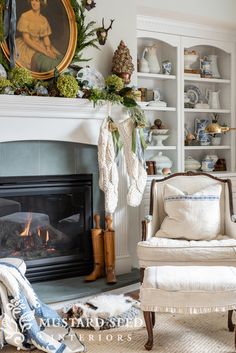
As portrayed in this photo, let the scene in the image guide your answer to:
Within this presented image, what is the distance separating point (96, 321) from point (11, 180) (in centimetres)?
128

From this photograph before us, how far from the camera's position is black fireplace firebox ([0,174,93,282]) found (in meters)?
3.88

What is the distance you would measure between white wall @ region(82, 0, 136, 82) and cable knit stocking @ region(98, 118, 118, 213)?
0.57m

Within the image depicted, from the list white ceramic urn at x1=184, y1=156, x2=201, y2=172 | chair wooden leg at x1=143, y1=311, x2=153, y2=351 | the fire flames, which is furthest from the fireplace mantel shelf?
chair wooden leg at x1=143, y1=311, x2=153, y2=351

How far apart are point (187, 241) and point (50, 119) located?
4.69ft

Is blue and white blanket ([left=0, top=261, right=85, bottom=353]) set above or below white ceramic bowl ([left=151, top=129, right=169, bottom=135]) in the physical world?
below

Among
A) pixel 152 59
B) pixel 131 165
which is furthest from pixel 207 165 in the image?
pixel 131 165

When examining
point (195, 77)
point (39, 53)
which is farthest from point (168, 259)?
point (195, 77)

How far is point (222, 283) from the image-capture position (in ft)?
9.34

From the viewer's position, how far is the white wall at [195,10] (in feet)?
14.9

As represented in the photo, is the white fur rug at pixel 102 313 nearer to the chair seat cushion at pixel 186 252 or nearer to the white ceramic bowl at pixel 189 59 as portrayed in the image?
the chair seat cushion at pixel 186 252

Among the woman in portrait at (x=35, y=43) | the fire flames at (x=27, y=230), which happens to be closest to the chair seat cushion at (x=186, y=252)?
the fire flames at (x=27, y=230)

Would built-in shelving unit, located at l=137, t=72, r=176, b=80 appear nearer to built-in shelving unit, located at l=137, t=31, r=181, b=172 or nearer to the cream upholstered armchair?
built-in shelving unit, located at l=137, t=31, r=181, b=172

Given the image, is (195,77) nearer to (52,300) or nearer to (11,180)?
(11,180)

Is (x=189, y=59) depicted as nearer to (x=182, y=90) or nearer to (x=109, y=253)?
(x=182, y=90)
